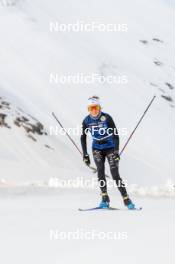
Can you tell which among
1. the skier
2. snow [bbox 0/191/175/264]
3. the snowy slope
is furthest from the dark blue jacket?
the snowy slope

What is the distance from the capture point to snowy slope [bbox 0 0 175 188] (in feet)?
120

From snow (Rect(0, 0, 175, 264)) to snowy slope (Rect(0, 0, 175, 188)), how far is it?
113 mm

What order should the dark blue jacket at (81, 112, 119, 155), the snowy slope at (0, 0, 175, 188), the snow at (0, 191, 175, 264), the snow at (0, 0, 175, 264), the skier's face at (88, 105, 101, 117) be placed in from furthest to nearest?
the snowy slope at (0, 0, 175, 188) < the dark blue jacket at (81, 112, 119, 155) < the skier's face at (88, 105, 101, 117) < the snow at (0, 0, 175, 264) < the snow at (0, 191, 175, 264)

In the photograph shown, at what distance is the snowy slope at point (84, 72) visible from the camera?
120ft

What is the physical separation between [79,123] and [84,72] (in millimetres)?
9889

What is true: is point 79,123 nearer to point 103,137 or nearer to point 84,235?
point 103,137

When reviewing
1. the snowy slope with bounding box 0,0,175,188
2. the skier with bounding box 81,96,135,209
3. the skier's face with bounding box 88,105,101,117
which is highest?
the snowy slope with bounding box 0,0,175,188

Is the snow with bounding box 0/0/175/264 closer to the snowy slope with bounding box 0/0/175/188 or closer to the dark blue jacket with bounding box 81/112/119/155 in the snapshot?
the snowy slope with bounding box 0/0/175/188

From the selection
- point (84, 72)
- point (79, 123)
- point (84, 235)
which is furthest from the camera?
point (84, 72)

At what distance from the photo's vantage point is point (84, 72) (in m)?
52.9

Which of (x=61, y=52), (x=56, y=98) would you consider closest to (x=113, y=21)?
(x=61, y=52)

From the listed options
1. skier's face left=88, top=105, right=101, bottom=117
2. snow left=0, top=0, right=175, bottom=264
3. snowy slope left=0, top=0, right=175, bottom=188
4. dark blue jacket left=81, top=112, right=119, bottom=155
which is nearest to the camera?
snow left=0, top=0, right=175, bottom=264

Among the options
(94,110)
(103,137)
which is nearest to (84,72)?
(103,137)

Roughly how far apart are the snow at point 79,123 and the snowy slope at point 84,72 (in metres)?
0.11
